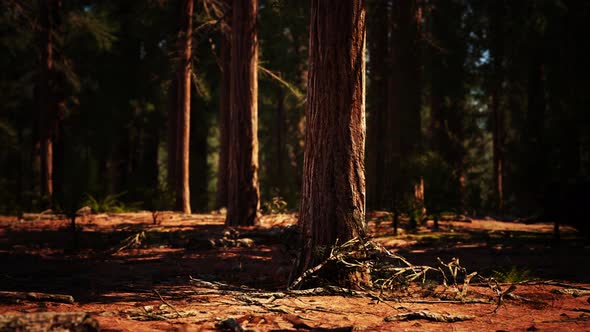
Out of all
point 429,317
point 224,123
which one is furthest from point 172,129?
point 429,317

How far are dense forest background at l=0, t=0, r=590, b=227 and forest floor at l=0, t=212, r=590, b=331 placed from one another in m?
0.98

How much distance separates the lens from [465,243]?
385 inches

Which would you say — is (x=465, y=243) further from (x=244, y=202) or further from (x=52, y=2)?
(x=52, y=2)

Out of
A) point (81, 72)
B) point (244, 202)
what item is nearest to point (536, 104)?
point (244, 202)

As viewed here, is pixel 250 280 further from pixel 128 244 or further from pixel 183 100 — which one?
pixel 183 100

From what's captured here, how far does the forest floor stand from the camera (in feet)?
14.6

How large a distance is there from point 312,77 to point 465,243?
543 cm

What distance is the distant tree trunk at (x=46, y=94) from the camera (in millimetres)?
14812

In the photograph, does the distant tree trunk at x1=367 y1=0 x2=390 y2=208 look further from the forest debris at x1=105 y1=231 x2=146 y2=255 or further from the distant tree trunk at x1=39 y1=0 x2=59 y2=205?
the distant tree trunk at x1=39 y1=0 x2=59 y2=205

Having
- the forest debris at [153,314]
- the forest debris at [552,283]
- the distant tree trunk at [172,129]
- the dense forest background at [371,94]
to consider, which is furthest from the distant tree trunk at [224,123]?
the forest debris at [153,314]

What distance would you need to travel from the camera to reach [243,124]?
439 inches

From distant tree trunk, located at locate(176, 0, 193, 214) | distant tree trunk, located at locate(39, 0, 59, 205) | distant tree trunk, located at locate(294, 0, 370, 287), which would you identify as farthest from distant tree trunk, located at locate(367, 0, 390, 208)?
distant tree trunk, located at locate(294, 0, 370, 287)

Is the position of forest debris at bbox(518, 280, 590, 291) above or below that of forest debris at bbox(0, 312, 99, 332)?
below

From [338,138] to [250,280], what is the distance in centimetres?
231
